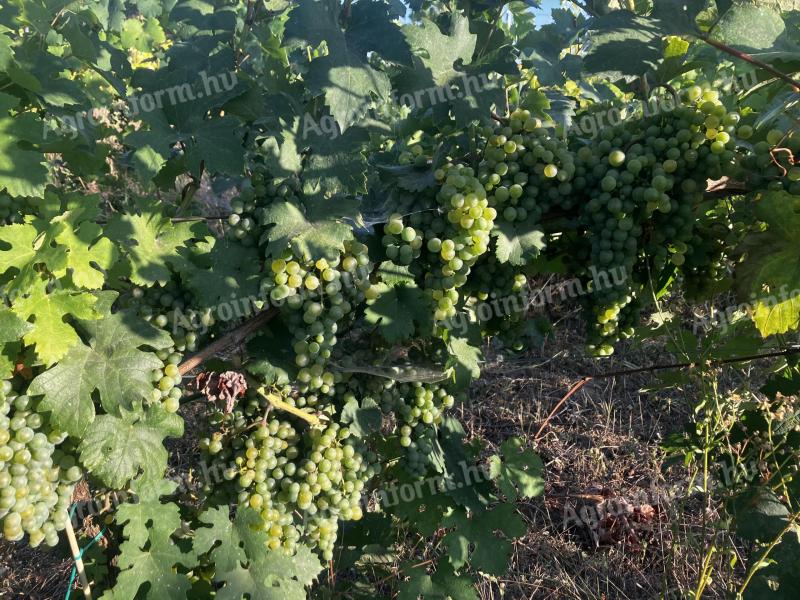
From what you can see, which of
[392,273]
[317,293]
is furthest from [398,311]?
[317,293]

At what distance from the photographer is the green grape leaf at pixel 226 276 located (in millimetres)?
1871

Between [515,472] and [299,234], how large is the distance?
161 cm

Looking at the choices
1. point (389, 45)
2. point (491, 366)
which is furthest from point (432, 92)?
point (491, 366)

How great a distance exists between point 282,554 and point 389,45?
171 centimetres

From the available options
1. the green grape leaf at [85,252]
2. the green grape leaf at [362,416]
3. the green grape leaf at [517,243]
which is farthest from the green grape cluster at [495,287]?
the green grape leaf at [85,252]

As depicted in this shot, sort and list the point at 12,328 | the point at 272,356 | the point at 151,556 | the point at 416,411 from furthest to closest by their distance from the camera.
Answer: the point at 416,411 → the point at 151,556 → the point at 272,356 → the point at 12,328

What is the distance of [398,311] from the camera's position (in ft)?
6.78

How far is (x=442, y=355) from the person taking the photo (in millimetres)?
2404

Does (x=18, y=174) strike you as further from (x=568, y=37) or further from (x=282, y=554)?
(x=568, y=37)

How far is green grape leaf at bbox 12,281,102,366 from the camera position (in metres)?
1.68

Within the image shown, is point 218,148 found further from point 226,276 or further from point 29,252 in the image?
point 29,252

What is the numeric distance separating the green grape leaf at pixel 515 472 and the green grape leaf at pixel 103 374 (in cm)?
155

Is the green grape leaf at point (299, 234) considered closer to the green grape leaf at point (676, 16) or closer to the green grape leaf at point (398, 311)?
the green grape leaf at point (398, 311)

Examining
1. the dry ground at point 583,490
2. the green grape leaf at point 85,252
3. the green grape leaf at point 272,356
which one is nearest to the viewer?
the green grape leaf at point 85,252
